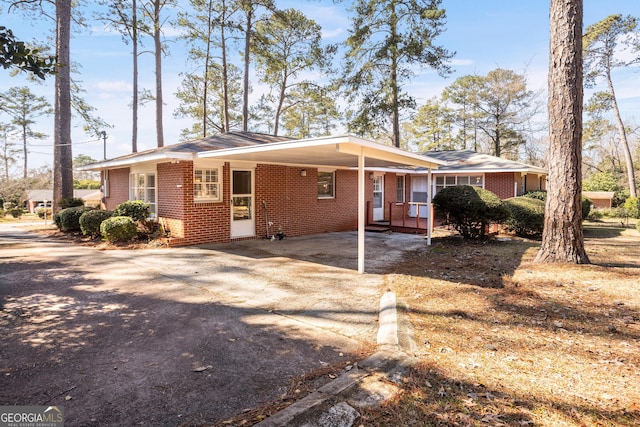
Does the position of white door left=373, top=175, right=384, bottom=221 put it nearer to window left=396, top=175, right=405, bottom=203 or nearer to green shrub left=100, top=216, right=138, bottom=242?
window left=396, top=175, right=405, bottom=203

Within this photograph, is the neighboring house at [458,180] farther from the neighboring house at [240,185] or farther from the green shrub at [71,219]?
the green shrub at [71,219]

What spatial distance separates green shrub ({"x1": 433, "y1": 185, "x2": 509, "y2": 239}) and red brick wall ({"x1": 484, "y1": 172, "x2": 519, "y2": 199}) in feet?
21.2

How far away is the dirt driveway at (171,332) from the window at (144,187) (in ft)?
11.4

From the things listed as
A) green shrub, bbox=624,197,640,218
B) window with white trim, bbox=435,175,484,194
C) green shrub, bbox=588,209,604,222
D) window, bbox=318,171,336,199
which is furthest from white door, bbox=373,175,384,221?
green shrub, bbox=624,197,640,218

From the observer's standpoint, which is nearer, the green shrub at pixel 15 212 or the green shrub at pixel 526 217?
the green shrub at pixel 526 217

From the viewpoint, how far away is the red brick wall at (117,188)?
41.5ft

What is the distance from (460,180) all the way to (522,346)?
14684 mm

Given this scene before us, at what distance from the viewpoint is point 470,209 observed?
394 inches

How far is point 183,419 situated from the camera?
2332 millimetres

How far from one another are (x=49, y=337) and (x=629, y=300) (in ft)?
23.3

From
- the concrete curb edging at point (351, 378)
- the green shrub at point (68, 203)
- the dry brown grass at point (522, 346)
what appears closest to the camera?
the concrete curb edging at point (351, 378)

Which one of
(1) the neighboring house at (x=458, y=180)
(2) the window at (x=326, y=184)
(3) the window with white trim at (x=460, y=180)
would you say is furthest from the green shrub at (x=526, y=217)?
(2) the window at (x=326, y=184)

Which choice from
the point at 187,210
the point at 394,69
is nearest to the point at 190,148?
the point at 187,210

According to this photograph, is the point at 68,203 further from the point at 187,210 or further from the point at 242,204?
the point at 242,204
